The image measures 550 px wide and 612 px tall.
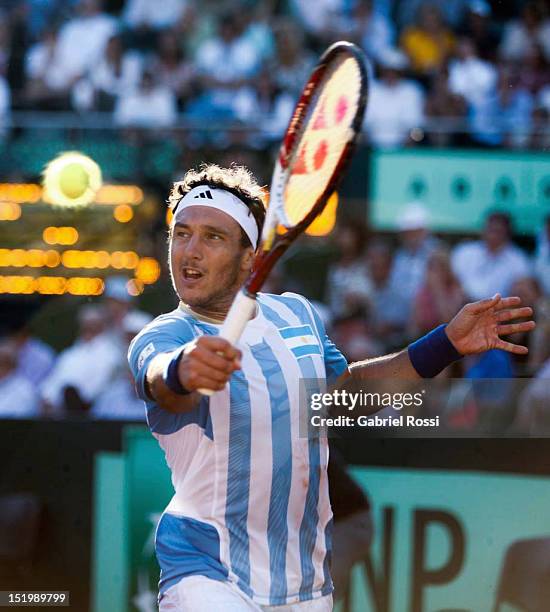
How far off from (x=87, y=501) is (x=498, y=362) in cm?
217

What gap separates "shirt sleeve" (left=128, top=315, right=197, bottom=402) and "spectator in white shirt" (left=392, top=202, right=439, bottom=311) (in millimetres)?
3645

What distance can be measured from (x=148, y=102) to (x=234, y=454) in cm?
577

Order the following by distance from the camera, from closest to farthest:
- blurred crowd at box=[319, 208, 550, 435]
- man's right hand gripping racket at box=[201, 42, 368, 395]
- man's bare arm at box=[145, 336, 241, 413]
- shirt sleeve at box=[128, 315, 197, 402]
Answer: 1. man's bare arm at box=[145, 336, 241, 413]
2. man's right hand gripping racket at box=[201, 42, 368, 395]
3. shirt sleeve at box=[128, 315, 197, 402]
4. blurred crowd at box=[319, 208, 550, 435]

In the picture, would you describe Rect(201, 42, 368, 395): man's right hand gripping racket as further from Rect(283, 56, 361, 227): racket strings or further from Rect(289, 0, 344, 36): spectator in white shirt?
Rect(289, 0, 344, 36): spectator in white shirt

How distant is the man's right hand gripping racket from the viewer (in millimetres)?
3076

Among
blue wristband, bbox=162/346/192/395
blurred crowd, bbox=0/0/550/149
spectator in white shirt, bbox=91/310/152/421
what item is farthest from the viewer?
blurred crowd, bbox=0/0/550/149

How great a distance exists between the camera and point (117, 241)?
6.88m

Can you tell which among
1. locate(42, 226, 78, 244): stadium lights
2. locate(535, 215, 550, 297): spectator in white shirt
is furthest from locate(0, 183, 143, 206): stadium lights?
locate(535, 215, 550, 297): spectator in white shirt

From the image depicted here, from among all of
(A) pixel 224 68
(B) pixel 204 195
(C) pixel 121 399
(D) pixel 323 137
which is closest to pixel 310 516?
(B) pixel 204 195

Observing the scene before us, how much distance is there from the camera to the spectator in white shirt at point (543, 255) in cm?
657

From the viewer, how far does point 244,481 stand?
3.42 meters

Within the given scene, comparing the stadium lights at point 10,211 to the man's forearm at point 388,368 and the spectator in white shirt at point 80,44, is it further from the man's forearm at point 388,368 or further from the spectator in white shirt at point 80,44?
the man's forearm at point 388,368

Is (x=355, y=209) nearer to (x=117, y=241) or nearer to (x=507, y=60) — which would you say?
(x=117, y=241)

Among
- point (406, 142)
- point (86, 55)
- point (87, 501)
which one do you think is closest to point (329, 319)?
point (406, 142)
